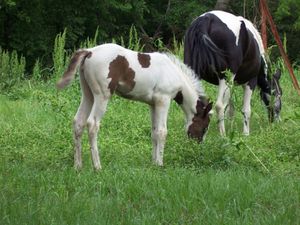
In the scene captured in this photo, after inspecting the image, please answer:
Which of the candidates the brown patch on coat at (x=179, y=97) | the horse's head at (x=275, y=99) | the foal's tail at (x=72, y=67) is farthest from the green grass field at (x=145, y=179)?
the foal's tail at (x=72, y=67)

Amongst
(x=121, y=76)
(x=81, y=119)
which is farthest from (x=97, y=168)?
(x=121, y=76)

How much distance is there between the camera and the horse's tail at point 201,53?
27.9ft

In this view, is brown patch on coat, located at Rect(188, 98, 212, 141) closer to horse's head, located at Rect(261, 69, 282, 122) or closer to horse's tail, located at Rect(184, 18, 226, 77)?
horse's tail, located at Rect(184, 18, 226, 77)

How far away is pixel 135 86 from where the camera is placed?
6.95 metres

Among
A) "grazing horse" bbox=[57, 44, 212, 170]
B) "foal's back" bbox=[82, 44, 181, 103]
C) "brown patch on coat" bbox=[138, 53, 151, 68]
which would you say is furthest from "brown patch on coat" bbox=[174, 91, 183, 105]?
"brown patch on coat" bbox=[138, 53, 151, 68]

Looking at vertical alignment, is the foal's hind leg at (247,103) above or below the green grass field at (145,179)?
below

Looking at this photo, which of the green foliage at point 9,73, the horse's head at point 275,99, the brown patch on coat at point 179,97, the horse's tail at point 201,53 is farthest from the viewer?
the green foliage at point 9,73

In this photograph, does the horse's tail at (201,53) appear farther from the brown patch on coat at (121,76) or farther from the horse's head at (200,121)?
the brown patch on coat at (121,76)

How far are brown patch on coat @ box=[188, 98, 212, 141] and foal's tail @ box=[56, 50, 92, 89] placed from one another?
1784 mm

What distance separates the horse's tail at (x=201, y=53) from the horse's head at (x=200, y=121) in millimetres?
876

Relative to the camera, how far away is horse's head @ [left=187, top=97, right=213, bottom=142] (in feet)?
25.6

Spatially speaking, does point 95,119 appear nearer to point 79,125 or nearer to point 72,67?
point 79,125

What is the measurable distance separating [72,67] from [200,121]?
2002mm

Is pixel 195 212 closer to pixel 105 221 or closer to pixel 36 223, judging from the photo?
pixel 105 221
